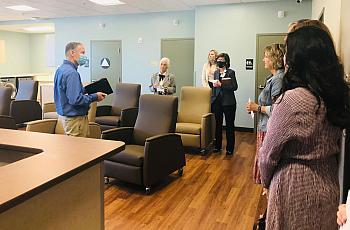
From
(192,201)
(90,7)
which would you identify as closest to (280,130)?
(192,201)

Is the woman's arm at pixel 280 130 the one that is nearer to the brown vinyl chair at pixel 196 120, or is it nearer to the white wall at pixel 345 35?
the white wall at pixel 345 35

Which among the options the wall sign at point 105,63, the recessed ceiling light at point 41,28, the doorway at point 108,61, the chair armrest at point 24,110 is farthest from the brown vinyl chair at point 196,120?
the recessed ceiling light at point 41,28

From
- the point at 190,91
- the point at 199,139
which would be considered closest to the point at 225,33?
the point at 190,91

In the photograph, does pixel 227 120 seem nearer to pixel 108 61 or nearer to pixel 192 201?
pixel 192 201

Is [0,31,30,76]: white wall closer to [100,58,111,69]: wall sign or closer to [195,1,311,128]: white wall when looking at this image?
[100,58,111,69]: wall sign

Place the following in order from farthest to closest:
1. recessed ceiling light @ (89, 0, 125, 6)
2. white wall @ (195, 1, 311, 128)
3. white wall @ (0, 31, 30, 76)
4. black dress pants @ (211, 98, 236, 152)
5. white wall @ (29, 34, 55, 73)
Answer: white wall @ (29, 34, 55, 73), white wall @ (0, 31, 30, 76), recessed ceiling light @ (89, 0, 125, 6), white wall @ (195, 1, 311, 128), black dress pants @ (211, 98, 236, 152)

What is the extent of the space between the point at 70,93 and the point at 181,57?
5055 mm

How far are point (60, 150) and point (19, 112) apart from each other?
5.49m

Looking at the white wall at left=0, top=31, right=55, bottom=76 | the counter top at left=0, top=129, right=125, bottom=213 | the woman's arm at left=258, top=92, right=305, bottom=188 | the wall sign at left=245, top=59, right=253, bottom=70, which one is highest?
the white wall at left=0, top=31, right=55, bottom=76

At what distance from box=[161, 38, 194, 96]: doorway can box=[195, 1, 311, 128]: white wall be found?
640mm

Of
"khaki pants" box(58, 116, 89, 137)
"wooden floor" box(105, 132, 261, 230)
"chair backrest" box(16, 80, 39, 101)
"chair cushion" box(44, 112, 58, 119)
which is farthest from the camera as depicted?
"chair backrest" box(16, 80, 39, 101)

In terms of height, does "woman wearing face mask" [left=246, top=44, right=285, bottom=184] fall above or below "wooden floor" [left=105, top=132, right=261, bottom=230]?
above

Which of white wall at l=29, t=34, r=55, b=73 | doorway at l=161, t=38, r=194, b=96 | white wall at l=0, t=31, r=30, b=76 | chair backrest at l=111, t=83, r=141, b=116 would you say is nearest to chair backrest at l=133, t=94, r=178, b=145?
chair backrest at l=111, t=83, r=141, b=116

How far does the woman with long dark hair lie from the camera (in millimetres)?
1469
